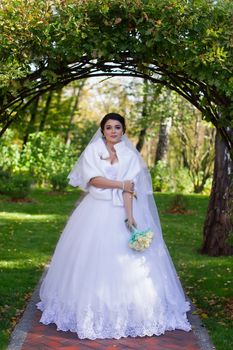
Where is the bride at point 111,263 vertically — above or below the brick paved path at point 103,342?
above

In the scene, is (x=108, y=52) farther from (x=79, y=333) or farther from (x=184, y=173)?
(x=184, y=173)

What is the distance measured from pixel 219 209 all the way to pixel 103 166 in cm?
399

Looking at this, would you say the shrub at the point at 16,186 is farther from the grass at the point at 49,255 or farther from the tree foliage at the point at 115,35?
the tree foliage at the point at 115,35

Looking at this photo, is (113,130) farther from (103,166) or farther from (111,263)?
(111,263)

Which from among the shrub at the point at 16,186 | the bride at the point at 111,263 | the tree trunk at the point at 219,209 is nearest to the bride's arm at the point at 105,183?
the bride at the point at 111,263

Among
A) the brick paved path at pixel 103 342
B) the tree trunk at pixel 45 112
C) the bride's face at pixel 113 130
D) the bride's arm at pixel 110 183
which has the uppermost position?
the tree trunk at pixel 45 112

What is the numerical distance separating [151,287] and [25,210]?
9.18 metres

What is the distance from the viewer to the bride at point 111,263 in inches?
206

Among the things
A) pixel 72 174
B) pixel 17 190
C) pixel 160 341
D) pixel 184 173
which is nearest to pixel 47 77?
pixel 72 174

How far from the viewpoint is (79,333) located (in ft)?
16.7

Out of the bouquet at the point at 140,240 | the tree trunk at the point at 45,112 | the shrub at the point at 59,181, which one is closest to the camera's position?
the bouquet at the point at 140,240

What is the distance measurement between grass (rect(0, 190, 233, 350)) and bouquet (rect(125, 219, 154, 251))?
3.65ft

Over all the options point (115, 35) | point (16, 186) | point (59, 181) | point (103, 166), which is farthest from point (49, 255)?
point (59, 181)

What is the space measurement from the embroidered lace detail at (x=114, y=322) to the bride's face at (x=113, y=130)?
1.75 meters
